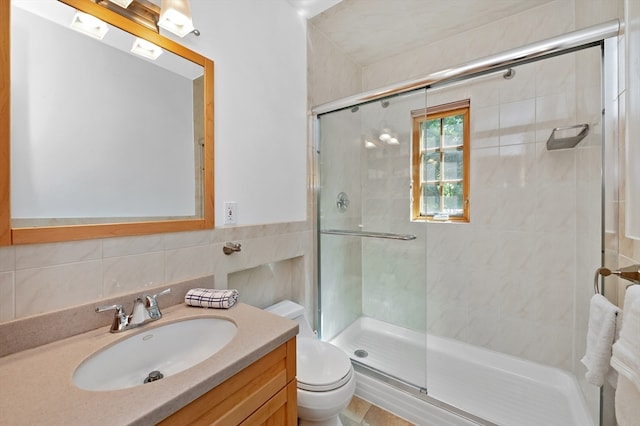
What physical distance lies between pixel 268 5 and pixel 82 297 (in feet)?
5.91

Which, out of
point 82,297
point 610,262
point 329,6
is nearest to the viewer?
point 82,297

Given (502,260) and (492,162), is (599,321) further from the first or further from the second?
(492,162)

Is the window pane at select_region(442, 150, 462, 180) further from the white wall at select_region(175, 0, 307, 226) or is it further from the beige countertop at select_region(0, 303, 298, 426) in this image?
the beige countertop at select_region(0, 303, 298, 426)

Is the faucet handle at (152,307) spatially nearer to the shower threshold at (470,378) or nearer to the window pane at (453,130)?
the shower threshold at (470,378)

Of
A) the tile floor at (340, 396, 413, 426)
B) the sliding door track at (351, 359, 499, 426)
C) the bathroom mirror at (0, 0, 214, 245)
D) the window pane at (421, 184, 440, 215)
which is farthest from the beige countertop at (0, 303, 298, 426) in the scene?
the window pane at (421, 184, 440, 215)

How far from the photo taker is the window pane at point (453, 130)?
211 centimetres

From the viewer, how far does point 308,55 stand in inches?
74.9

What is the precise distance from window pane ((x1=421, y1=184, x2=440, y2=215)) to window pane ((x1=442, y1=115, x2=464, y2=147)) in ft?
1.27

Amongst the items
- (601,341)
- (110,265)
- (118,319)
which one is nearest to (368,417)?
(601,341)

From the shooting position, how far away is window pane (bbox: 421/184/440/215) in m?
2.18

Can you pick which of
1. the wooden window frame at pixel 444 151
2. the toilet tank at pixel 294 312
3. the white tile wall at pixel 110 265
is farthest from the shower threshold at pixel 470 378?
the white tile wall at pixel 110 265

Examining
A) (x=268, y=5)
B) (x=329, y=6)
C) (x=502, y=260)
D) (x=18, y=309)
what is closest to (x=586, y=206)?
(x=502, y=260)

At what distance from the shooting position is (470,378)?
1.78m

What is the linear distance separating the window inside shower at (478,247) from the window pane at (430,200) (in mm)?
33
